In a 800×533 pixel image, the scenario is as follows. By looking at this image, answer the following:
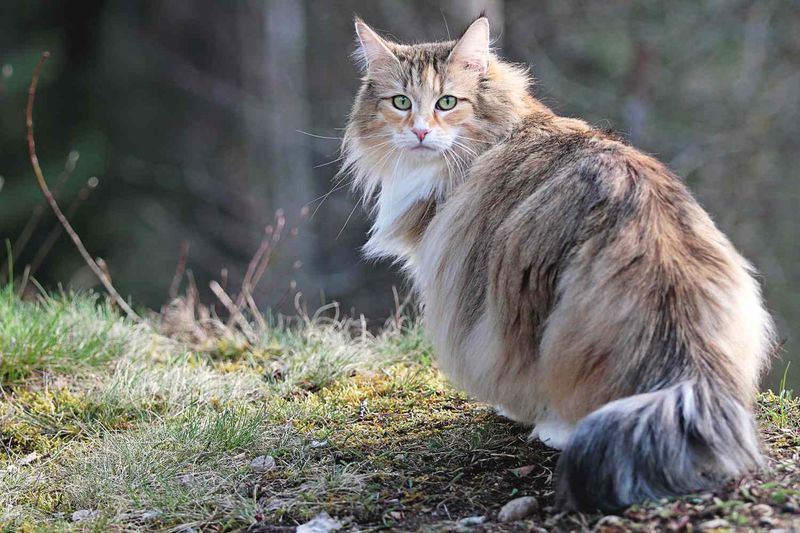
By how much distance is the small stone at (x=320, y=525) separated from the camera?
2.54 m

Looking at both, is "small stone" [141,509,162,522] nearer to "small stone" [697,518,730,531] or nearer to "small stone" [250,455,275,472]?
"small stone" [250,455,275,472]

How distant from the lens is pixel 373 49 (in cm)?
354

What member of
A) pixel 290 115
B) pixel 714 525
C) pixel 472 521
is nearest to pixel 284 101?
pixel 290 115

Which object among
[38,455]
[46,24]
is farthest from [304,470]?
[46,24]

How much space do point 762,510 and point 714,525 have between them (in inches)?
6.9

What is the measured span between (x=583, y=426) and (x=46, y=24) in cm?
1310

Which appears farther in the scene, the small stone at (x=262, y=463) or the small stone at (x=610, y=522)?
the small stone at (x=262, y=463)

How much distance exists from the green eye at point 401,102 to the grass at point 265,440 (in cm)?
110

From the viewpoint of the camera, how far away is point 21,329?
377cm

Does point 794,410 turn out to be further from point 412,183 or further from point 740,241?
point 740,241

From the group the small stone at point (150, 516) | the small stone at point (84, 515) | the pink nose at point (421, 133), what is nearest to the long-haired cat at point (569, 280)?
the pink nose at point (421, 133)

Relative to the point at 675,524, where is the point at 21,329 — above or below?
below

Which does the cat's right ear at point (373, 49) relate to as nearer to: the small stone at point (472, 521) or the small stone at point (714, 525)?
the small stone at point (472, 521)

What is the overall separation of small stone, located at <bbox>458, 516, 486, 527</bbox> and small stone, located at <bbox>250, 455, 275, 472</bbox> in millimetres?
729
